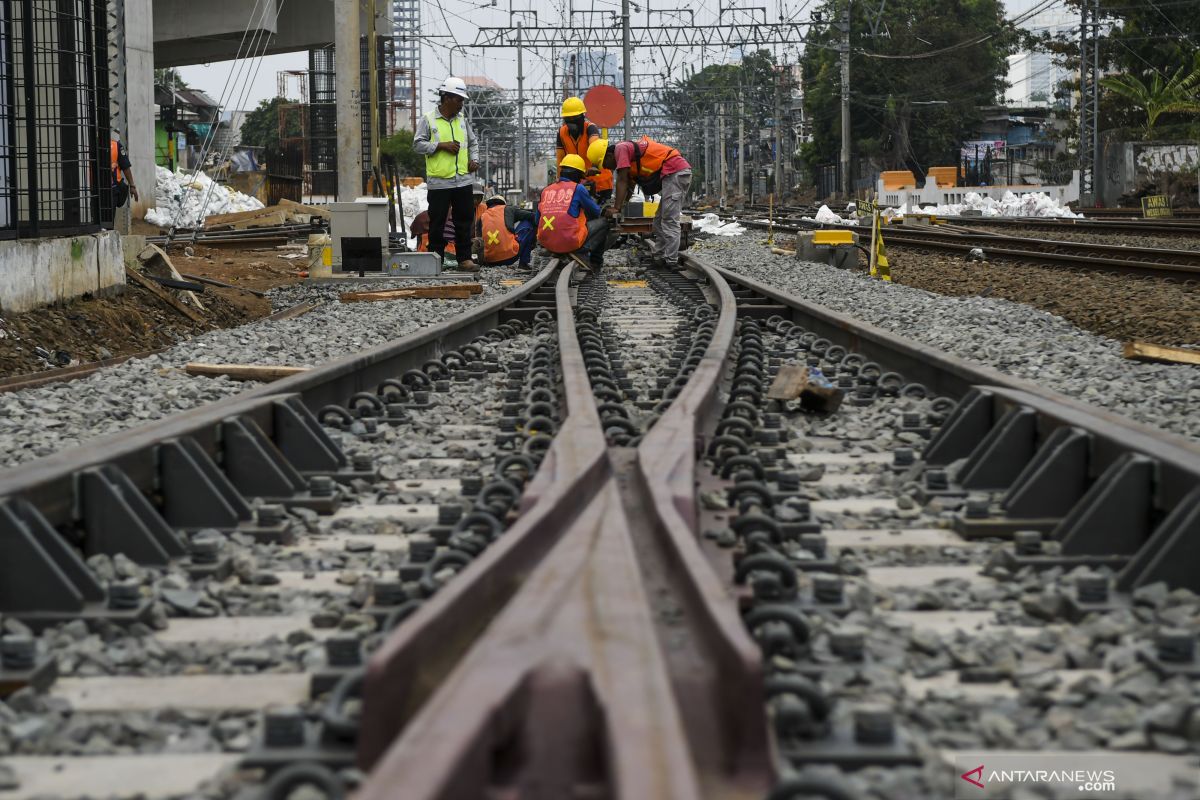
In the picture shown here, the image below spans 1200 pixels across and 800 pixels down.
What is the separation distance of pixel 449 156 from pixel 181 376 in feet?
27.2

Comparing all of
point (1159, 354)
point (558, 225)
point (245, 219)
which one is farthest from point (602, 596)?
point (245, 219)

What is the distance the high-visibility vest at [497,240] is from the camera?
17109 millimetres

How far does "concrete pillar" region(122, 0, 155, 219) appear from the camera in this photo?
2894 centimetres

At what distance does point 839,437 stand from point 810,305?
13.0 ft

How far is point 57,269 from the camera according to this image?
10.2 metres

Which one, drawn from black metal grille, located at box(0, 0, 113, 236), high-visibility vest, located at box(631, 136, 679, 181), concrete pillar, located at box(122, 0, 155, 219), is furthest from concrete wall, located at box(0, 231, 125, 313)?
concrete pillar, located at box(122, 0, 155, 219)

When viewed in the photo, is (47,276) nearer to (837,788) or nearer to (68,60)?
(68,60)

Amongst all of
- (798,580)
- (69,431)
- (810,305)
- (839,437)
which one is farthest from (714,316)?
(798,580)

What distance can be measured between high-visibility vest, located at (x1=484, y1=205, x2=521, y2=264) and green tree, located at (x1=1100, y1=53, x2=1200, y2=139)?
3321 centimetres

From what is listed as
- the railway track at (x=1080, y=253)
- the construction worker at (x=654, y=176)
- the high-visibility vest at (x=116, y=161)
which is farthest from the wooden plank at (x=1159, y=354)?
the high-visibility vest at (x=116, y=161)

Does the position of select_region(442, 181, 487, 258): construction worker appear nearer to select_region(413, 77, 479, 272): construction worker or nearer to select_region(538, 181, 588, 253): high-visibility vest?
select_region(413, 77, 479, 272): construction worker

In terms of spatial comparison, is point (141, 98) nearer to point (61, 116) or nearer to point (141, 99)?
point (141, 99)

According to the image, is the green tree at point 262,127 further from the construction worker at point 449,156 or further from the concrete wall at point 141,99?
the construction worker at point 449,156

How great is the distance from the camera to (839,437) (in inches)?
207
